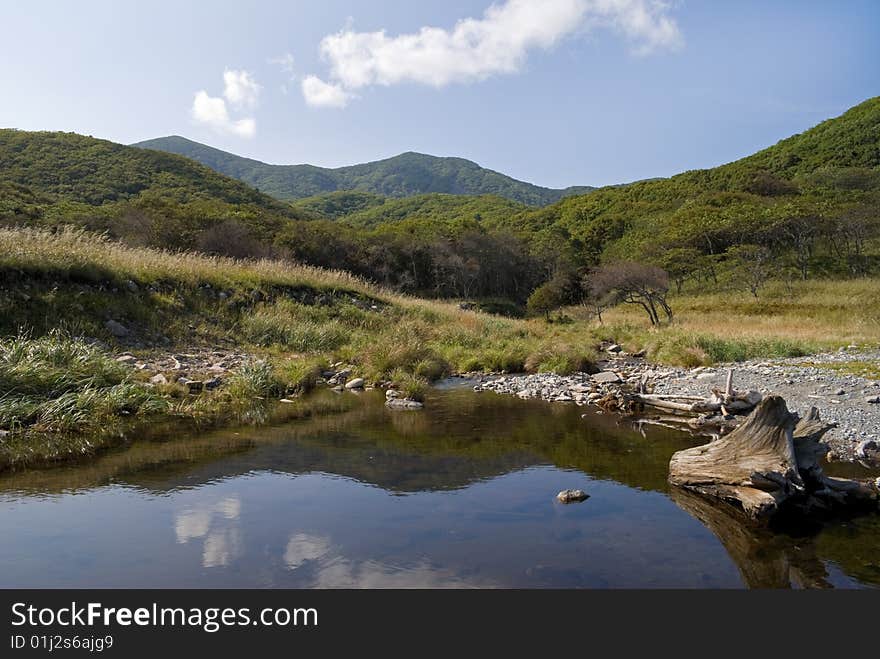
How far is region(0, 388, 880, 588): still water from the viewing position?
4.21m

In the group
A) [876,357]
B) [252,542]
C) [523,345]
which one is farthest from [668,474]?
[876,357]

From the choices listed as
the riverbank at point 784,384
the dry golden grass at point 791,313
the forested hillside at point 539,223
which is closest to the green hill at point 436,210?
the forested hillside at point 539,223

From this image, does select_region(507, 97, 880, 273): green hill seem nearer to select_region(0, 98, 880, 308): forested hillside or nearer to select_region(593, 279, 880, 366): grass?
select_region(0, 98, 880, 308): forested hillside

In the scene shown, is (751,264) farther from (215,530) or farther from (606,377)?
(215,530)

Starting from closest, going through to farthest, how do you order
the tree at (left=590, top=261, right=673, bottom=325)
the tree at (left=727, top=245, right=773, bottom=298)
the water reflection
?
the water reflection < the tree at (left=590, top=261, right=673, bottom=325) < the tree at (left=727, top=245, right=773, bottom=298)

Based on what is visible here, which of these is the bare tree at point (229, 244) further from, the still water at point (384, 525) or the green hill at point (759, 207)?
the green hill at point (759, 207)

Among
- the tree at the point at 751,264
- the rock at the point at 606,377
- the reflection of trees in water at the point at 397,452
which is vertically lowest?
the rock at the point at 606,377

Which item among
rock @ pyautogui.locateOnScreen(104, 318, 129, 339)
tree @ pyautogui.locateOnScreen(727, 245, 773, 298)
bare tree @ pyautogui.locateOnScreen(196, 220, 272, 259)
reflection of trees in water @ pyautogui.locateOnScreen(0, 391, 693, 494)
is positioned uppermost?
bare tree @ pyautogui.locateOnScreen(196, 220, 272, 259)

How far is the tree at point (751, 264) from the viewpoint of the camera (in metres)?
43.3

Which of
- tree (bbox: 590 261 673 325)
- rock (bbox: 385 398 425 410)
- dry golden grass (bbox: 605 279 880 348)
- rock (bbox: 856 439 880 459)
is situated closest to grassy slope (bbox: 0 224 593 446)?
rock (bbox: 385 398 425 410)

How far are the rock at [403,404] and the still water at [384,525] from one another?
2802 millimetres

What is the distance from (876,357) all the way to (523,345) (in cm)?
1027

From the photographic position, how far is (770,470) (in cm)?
565

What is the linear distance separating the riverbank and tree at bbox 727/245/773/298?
2852 cm
